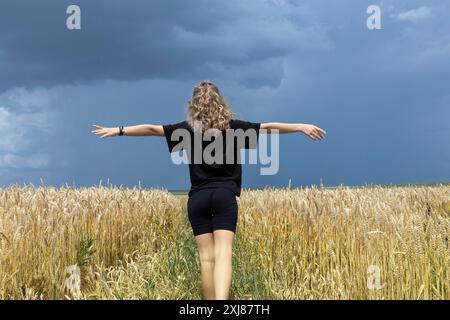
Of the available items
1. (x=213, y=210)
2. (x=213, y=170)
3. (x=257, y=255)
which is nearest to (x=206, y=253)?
(x=213, y=210)

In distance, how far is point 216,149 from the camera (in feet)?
15.8

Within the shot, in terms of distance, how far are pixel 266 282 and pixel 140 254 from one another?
8.57 feet

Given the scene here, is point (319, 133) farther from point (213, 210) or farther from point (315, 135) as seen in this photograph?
point (213, 210)

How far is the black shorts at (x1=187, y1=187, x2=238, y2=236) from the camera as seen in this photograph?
4.64m

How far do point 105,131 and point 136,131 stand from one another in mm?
307

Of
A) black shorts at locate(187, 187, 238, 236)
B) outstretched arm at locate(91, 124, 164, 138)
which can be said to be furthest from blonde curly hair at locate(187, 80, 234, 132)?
black shorts at locate(187, 187, 238, 236)

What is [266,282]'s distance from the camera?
18.7 feet

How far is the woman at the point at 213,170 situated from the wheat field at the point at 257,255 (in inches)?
35.0

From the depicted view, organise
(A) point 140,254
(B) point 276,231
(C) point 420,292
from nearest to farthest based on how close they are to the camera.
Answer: (C) point 420,292 < (B) point 276,231 < (A) point 140,254

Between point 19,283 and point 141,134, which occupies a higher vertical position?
point 141,134
